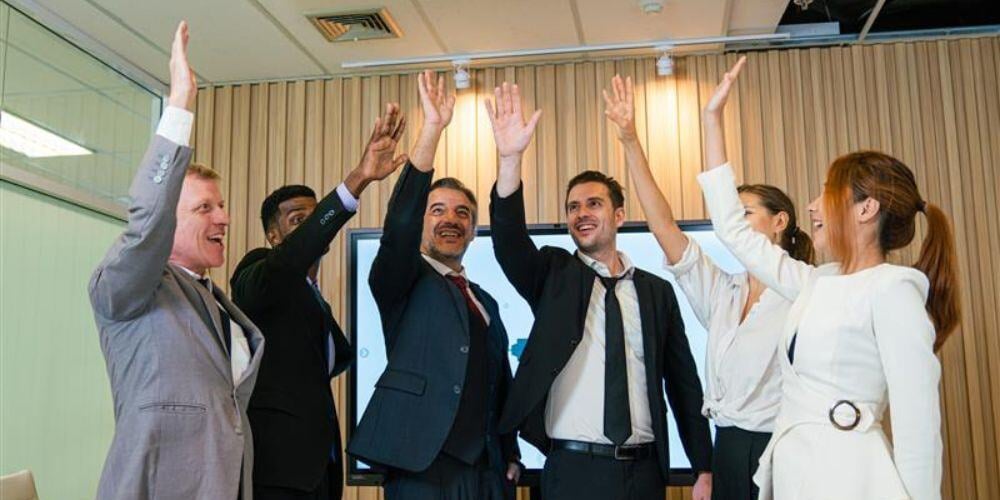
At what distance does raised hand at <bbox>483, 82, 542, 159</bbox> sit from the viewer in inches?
108

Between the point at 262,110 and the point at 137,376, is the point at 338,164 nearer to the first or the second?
the point at 262,110

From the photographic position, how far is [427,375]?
8.52ft

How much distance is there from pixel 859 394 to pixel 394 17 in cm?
302

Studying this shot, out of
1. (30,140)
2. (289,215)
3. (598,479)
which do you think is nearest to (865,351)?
(598,479)

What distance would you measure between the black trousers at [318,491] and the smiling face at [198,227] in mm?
622

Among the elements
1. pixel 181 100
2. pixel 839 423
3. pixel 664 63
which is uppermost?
pixel 664 63

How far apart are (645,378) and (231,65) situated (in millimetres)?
3123

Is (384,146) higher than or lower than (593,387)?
higher

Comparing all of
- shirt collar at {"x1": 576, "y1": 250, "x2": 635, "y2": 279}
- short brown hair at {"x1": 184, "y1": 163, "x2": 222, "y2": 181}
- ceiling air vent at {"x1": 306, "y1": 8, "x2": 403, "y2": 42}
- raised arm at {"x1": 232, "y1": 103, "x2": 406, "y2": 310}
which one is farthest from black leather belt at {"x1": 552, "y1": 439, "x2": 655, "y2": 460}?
ceiling air vent at {"x1": 306, "y1": 8, "x2": 403, "y2": 42}

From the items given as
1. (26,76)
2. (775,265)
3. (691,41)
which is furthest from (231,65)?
(775,265)

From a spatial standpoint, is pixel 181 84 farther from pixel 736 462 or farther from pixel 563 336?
pixel 736 462

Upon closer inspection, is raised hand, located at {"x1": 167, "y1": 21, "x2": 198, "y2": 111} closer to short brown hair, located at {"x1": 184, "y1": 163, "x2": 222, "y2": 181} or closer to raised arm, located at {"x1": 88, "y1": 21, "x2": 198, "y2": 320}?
raised arm, located at {"x1": 88, "y1": 21, "x2": 198, "y2": 320}

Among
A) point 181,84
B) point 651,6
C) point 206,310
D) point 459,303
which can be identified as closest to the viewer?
point 181,84

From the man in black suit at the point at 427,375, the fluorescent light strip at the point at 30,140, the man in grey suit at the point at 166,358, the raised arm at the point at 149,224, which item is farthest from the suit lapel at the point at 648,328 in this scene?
the fluorescent light strip at the point at 30,140
